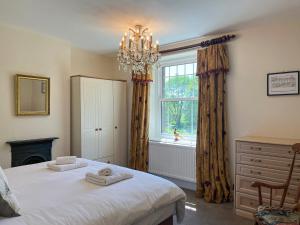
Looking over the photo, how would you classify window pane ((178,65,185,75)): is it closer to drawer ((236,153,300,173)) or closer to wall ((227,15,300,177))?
wall ((227,15,300,177))

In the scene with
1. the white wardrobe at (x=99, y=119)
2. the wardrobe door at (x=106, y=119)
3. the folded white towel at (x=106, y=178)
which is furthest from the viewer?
the wardrobe door at (x=106, y=119)

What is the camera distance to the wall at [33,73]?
10.3 feet

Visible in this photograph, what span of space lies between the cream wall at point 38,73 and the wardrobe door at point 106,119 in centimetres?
54

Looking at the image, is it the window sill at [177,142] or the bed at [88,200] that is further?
the window sill at [177,142]

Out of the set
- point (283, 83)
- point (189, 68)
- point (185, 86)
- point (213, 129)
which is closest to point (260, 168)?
point (213, 129)

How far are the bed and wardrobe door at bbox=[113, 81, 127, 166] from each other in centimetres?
207

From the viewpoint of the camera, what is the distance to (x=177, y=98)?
406 cm

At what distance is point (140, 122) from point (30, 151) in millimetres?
1798

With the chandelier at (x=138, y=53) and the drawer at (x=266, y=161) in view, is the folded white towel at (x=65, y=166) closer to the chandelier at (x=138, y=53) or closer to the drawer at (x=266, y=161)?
the chandelier at (x=138, y=53)

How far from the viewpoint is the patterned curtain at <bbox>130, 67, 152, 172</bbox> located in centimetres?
412

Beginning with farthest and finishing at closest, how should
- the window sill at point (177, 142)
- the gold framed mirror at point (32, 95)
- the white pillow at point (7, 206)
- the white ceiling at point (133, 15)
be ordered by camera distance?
the window sill at point (177, 142), the gold framed mirror at point (32, 95), the white ceiling at point (133, 15), the white pillow at point (7, 206)

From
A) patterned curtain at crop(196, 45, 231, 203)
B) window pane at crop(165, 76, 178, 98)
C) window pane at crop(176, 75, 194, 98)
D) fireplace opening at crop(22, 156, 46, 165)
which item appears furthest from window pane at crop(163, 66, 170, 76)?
fireplace opening at crop(22, 156, 46, 165)

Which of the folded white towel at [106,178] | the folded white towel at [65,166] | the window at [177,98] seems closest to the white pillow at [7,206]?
the folded white towel at [106,178]

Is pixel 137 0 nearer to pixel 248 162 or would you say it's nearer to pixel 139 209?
pixel 139 209
